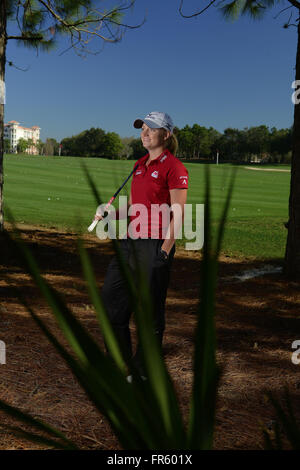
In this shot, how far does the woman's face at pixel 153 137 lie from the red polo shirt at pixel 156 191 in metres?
0.09

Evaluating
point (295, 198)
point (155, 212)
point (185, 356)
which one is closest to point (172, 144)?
point (155, 212)

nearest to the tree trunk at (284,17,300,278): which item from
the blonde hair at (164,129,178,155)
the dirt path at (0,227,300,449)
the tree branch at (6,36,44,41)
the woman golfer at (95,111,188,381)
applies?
the dirt path at (0,227,300,449)

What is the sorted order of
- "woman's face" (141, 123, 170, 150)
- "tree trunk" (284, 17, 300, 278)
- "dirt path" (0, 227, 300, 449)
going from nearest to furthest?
"dirt path" (0, 227, 300, 449) < "woman's face" (141, 123, 170, 150) < "tree trunk" (284, 17, 300, 278)

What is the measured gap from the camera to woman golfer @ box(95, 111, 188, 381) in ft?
11.6

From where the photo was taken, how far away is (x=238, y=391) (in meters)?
3.61

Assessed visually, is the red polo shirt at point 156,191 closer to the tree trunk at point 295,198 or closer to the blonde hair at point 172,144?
the blonde hair at point 172,144

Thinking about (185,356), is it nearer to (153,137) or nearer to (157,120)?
(153,137)

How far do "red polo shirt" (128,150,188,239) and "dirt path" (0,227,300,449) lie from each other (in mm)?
1094

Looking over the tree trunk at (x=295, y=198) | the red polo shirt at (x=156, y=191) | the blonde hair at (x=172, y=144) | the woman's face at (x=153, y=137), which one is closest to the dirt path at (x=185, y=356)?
the tree trunk at (x=295, y=198)

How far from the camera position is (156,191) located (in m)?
3.59

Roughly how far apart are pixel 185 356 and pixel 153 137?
6.37 ft

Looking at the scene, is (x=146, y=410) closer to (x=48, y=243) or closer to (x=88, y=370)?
(x=88, y=370)

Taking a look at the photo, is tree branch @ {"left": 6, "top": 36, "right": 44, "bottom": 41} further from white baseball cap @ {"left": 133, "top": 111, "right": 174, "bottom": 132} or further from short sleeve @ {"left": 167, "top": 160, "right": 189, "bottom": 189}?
short sleeve @ {"left": 167, "top": 160, "right": 189, "bottom": 189}

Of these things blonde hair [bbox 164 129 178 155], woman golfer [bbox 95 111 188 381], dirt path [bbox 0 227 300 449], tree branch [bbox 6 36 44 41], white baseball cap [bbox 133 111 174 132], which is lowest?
dirt path [bbox 0 227 300 449]
